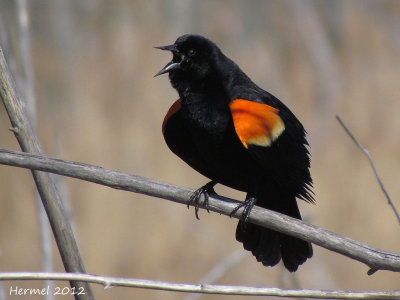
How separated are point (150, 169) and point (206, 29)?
1.30m

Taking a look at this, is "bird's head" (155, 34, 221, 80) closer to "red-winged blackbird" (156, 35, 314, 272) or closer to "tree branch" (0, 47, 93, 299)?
"red-winged blackbird" (156, 35, 314, 272)

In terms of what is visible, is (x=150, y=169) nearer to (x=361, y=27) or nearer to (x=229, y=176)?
(x=361, y=27)

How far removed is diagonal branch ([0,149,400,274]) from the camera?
4.95 ft

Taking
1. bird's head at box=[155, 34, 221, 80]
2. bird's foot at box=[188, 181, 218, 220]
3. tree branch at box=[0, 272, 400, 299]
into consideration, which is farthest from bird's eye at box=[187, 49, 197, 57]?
tree branch at box=[0, 272, 400, 299]

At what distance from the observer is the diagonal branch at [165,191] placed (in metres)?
1.51

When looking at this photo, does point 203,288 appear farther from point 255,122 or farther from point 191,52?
point 191,52

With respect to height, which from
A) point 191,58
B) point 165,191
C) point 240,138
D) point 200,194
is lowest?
point 165,191

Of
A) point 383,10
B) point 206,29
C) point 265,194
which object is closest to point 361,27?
point 383,10

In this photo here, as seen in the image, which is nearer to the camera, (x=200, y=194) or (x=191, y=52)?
(x=200, y=194)

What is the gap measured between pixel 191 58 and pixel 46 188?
945mm

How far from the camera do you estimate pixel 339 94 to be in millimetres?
5762

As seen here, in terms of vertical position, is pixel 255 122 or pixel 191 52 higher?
pixel 191 52

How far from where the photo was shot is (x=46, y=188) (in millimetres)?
1535

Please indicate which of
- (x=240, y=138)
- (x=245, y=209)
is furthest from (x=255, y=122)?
(x=245, y=209)
